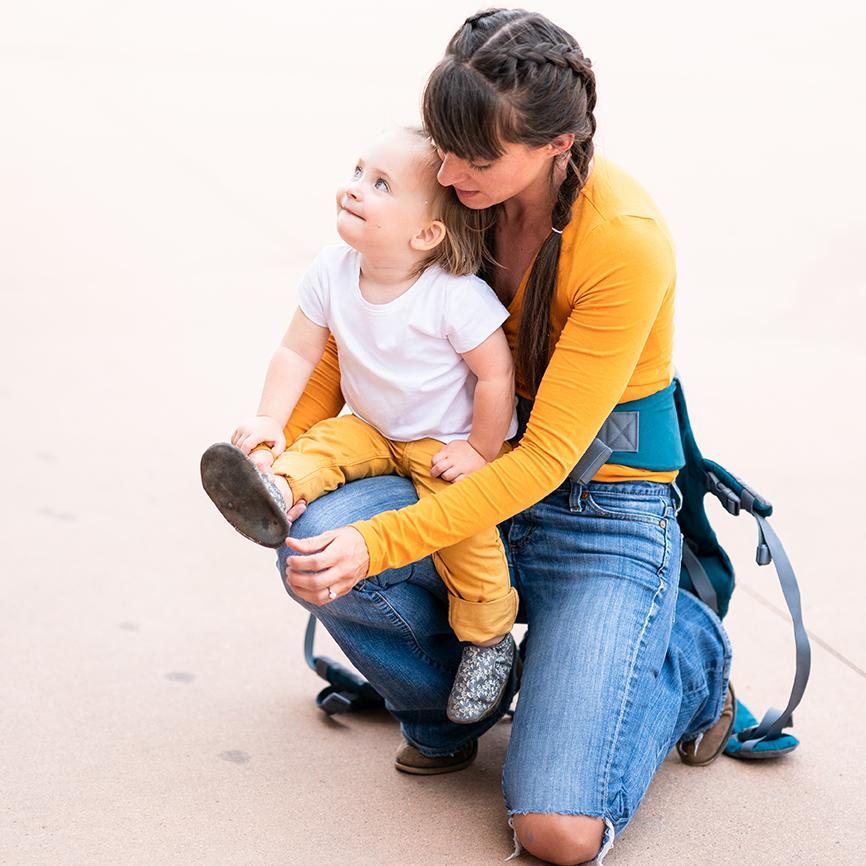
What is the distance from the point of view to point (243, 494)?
180 cm

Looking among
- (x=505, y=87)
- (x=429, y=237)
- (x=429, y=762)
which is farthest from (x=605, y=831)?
(x=505, y=87)

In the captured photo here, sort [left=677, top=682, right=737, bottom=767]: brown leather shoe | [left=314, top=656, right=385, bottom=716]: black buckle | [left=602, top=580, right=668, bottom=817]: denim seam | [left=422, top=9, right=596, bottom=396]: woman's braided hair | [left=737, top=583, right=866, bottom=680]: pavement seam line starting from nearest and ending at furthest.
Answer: [left=422, top=9, right=596, bottom=396]: woman's braided hair, [left=602, top=580, right=668, bottom=817]: denim seam, [left=677, top=682, right=737, bottom=767]: brown leather shoe, [left=314, top=656, right=385, bottom=716]: black buckle, [left=737, top=583, right=866, bottom=680]: pavement seam line

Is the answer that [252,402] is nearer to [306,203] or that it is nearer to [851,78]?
[306,203]

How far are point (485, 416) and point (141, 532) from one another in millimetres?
1648

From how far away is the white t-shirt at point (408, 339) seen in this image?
6.55 feet

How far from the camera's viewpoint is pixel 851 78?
8.03 m

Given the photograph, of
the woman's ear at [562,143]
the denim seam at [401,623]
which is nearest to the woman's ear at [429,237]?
the woman's ear at [562,143]

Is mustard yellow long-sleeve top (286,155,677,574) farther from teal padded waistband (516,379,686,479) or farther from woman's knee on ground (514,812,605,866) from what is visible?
woman's knee on ground (514,812,605,866)

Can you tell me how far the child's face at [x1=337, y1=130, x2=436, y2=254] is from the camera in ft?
6.40

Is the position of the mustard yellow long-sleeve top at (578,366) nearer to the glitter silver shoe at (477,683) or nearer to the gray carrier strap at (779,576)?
the glitter silver shoe at (477,683)

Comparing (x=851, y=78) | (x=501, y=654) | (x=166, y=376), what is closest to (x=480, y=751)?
(x=501, y=654)

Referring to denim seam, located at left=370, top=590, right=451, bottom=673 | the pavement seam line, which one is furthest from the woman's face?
the pavement seam line

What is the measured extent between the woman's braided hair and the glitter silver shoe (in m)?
0.81

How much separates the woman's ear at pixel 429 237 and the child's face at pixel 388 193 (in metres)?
0.02
